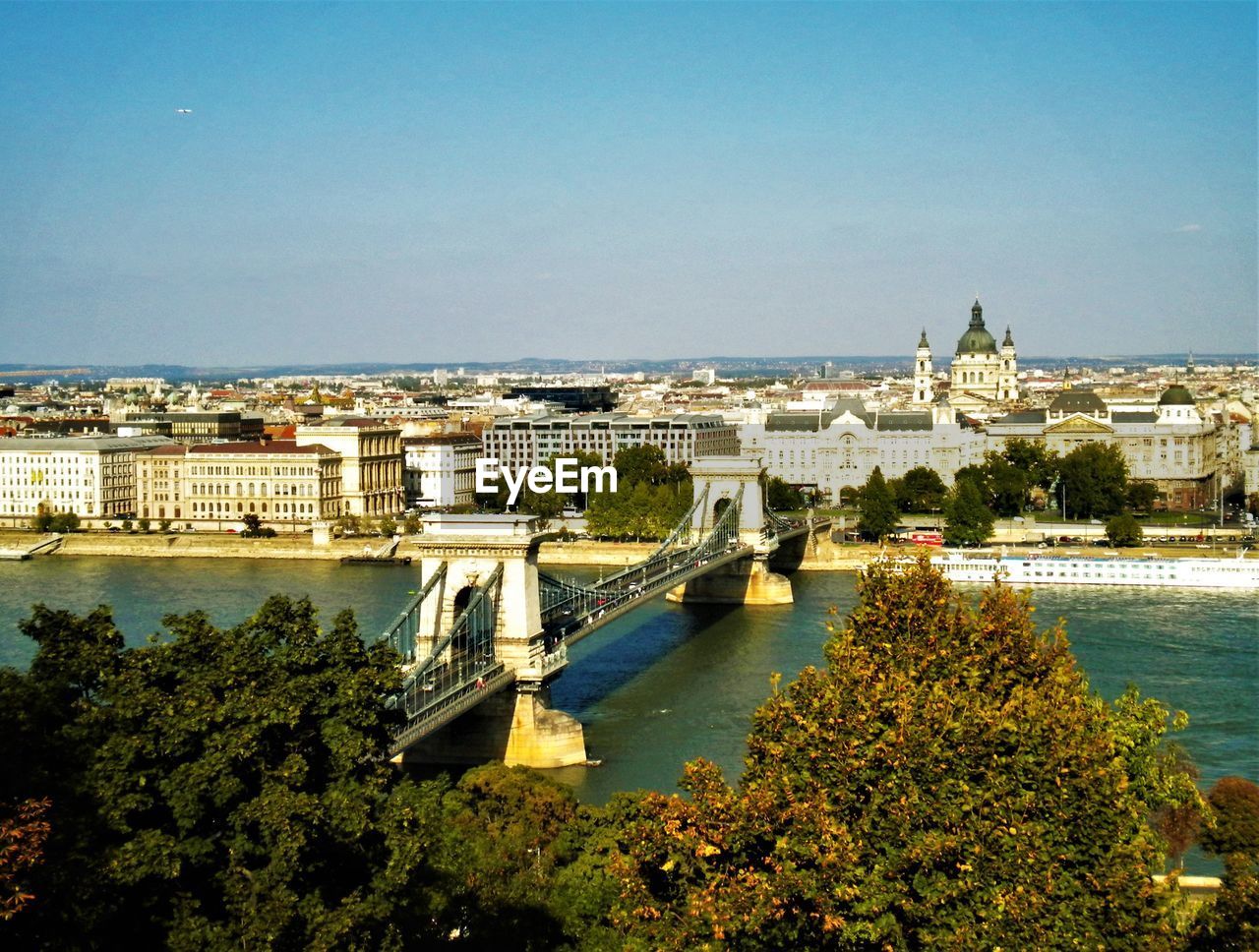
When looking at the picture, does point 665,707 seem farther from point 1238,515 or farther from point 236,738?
point 1238,515

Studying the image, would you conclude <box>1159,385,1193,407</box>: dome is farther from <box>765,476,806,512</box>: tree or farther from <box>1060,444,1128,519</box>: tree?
<box>765,476,806,512</box>: tree

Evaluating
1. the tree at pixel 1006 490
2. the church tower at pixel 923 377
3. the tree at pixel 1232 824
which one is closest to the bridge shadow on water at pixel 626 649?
the tree at pixel 1232 824

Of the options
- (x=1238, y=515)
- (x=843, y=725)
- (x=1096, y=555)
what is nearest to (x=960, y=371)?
(x=1238, y=515)

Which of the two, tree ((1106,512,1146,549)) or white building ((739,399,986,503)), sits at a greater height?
white building ((739,399,986,503))

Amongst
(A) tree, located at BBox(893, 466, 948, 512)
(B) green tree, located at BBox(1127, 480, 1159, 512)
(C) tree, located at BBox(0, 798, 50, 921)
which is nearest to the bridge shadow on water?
(C) tree, located at BBox(0, 798, 50, 921)

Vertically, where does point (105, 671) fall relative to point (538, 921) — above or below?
above

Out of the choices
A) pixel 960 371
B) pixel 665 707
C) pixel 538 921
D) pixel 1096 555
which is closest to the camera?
pixel 538 921
